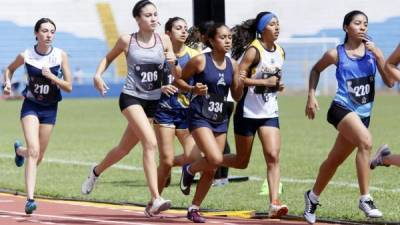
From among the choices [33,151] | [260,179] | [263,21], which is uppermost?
[263,21]

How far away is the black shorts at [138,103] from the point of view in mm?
12078

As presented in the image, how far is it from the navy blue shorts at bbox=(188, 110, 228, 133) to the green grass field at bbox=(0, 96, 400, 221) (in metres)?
1.37

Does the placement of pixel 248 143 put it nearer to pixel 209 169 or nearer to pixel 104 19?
pixel 209 169

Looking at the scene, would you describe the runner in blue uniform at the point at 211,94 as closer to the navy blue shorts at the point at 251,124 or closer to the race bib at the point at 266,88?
the navy blue shorts at the point at 251,124

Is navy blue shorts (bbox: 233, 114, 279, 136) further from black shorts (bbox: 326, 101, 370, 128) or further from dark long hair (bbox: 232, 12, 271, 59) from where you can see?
dark long hair (bbox: 232, 12, 271, 59)

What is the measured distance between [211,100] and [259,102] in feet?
2.02


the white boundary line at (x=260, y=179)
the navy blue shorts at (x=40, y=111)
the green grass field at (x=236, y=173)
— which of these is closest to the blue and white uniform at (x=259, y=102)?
the green grass field at (x=236, y=173)

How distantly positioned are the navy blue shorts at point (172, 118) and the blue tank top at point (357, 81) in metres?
2.70

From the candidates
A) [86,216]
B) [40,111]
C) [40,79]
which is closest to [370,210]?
[86,216]

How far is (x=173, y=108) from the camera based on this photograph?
1350 cm

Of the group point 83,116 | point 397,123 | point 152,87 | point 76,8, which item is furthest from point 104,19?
point 152,87

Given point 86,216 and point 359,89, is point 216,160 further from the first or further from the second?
point 86,216

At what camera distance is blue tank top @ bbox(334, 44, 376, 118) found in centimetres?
1120

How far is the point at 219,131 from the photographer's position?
1182 cm
